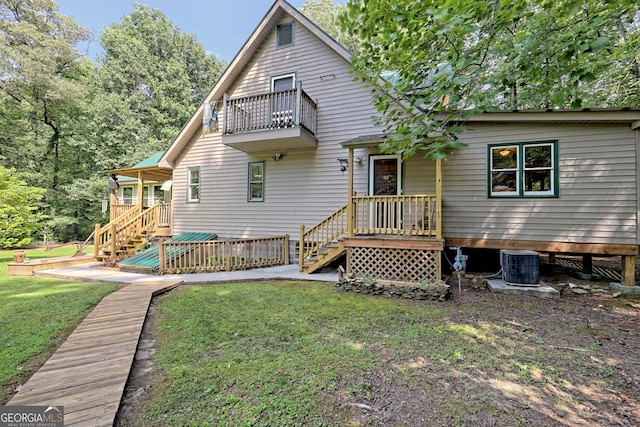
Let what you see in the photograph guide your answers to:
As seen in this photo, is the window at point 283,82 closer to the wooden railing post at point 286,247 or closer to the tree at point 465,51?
the tree at point 465,51

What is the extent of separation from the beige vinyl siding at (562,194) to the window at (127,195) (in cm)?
1893

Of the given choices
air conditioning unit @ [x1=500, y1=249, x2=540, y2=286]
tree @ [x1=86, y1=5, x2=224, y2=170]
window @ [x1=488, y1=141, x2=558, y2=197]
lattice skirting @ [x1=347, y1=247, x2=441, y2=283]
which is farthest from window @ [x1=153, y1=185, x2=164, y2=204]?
air conditioning unit @ [x1=500, y1=249, x2=540, y2=286]

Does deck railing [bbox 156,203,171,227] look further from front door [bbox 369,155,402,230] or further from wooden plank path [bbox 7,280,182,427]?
front door [bbox 369,155,402,230]

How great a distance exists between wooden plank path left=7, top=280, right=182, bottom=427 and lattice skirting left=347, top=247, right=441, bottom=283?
463cm

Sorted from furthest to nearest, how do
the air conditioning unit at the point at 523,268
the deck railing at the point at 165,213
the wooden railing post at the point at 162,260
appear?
the deck railing at the point at 165,213 → the wooden railing post at the point at 162,260 → the air conditioning unit at the point at 523,268

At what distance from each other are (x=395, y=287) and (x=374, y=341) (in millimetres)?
2486

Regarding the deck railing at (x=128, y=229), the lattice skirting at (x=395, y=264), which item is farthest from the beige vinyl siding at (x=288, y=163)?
the lattice skirting at (x=395, y=264)

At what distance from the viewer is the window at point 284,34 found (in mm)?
9906

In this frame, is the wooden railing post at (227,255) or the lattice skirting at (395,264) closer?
the lattice skirting at (395,264)

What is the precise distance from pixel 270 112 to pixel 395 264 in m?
6.12

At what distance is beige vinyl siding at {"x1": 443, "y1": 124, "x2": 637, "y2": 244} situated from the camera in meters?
6.31

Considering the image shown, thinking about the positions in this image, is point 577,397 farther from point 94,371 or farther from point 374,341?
point 94,371

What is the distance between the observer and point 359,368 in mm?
3027

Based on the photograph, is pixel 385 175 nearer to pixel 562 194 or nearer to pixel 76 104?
pixel 562 194
